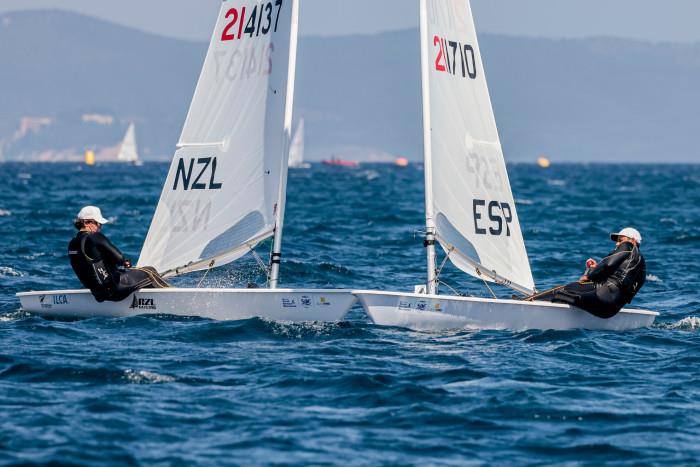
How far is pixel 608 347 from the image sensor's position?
15.4 m

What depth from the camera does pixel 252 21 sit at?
17.3 m

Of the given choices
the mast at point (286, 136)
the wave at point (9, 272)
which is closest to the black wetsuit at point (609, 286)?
the mast at point (286, 136)

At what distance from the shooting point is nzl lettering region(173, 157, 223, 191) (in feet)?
57.7

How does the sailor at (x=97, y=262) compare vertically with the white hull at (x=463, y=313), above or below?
above

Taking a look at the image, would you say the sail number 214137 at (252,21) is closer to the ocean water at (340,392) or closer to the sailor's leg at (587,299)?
the ocean water at (340,392)

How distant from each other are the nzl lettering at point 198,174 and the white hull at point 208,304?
5.77ft

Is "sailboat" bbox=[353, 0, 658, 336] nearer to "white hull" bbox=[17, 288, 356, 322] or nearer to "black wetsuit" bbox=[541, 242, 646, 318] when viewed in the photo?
"black wetsuit" bbox=[541, 242, 646, 318]

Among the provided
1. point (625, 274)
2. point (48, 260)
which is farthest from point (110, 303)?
point (48, 260)

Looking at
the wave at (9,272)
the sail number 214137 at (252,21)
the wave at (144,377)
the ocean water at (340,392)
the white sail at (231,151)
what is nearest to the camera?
the ocean water at (340,392)

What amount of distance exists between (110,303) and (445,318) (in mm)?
4415

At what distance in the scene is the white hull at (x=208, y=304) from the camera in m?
16.0

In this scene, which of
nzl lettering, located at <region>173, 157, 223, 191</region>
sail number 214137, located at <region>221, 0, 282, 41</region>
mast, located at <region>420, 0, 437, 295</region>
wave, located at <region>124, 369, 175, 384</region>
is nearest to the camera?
wave, located at <region>124, 369, 175, 384</region>

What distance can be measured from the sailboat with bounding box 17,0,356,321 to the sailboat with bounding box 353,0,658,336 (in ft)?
6.16

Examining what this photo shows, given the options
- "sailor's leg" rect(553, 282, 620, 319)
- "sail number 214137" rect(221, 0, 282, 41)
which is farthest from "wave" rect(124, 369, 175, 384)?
"sail number 214137" rect(221, 0, 282, 41)
